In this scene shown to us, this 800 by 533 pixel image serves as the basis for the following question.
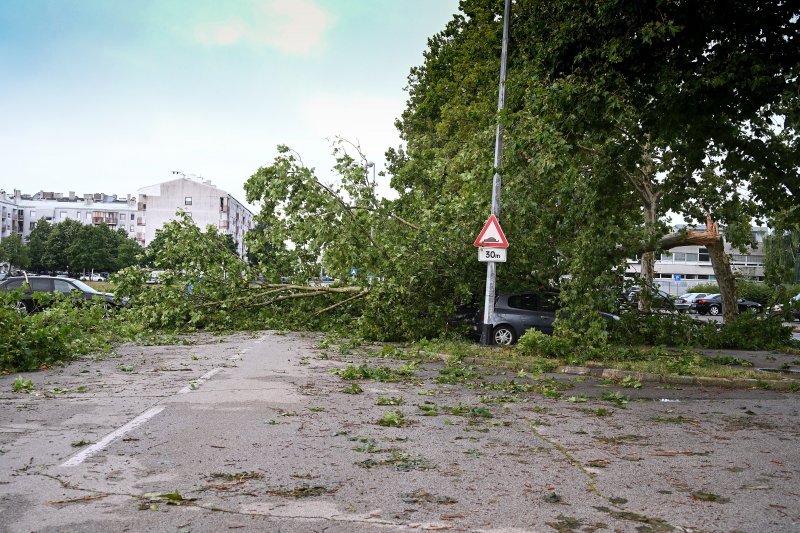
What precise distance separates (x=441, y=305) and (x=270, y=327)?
630 centimetres

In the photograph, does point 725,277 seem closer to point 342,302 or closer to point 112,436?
point 342,302

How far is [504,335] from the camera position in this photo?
19109 mm

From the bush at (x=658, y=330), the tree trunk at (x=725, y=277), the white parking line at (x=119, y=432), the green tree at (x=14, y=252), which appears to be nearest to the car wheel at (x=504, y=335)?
the bush at (x=658, y=330)

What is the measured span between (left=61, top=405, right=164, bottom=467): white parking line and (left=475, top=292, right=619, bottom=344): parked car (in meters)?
12.0

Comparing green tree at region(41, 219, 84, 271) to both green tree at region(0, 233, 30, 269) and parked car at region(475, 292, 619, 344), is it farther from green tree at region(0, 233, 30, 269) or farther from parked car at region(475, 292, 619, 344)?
parked car at region(475, 292, 619, 344)

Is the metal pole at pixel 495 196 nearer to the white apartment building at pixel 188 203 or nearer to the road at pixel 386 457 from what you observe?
the road at pixel 386 457

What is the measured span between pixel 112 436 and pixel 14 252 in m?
103

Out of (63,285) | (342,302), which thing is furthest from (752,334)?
(63,285)

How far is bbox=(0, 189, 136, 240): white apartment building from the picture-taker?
12900cm

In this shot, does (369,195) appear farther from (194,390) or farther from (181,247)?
(194,390)

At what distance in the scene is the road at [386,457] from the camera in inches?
175

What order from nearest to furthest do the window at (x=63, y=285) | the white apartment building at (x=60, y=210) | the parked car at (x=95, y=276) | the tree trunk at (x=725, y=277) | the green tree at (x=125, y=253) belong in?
1. the tree trunk at (x=725, y=277)
2. the window at (x=63, y=285)
3. the green tree at (x=125, y=253)
4. the parked car at (x=95, y=276)
5. the white apartment building at (x=60, y=210)

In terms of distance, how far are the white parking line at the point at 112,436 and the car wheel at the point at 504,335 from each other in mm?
12030

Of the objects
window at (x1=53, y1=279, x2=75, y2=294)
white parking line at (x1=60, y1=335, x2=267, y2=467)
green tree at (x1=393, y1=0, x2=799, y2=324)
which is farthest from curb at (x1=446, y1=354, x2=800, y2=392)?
window at (x1=53, y1=279, x2=75, y2=294)
